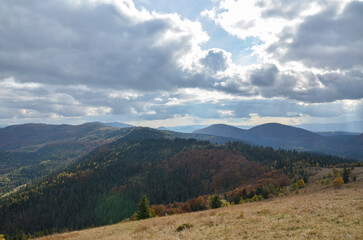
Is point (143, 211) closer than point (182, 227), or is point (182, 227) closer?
point (182, 227)

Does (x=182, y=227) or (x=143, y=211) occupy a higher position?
→ (x=182, y=227)

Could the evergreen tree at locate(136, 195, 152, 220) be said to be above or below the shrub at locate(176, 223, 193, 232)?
below

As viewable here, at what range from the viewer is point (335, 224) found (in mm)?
17672

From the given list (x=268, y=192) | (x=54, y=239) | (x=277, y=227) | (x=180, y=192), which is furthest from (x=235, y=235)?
(x=180, y=192)

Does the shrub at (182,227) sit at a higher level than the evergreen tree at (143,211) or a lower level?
higher

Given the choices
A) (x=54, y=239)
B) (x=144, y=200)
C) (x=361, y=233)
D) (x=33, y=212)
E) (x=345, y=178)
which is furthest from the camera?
(x=33, y=212)

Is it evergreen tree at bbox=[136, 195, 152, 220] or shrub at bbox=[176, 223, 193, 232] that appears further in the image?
evergreen tree at bbox=[136, 195, 152, 220]

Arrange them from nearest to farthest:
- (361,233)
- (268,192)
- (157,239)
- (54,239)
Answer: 1. (361,233)
2. (157,239)
3. (54,239)
4. (268,192)

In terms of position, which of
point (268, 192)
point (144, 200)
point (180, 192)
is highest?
point (144, 200)

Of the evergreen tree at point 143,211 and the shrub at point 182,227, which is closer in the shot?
the shrub at point 182,227

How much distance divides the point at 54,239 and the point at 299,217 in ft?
136

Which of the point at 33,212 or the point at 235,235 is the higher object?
the point at 235,235

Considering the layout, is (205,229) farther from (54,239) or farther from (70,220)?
(70,220)

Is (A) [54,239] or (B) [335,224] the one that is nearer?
(B) [335,224]
